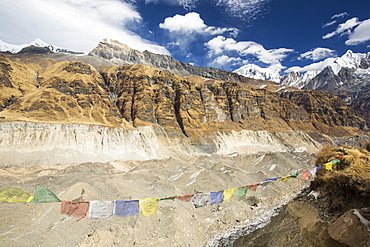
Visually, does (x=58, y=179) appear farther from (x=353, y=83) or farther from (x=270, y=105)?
(x=353, y=83)

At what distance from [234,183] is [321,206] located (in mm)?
22434

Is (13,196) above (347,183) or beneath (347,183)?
beneath

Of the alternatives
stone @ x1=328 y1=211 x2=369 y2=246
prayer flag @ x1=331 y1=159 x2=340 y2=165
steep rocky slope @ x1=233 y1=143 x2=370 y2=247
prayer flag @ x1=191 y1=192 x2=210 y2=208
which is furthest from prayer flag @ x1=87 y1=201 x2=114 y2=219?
prayer flag @ x1=331 y1=159 x2=340 y2=165

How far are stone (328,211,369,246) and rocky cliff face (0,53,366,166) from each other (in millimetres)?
47903

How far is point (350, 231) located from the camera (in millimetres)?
4512

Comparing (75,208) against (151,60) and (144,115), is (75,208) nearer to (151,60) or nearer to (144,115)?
(144,115)

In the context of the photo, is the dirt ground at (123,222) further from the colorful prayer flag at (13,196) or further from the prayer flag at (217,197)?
the colorful prayer flag at (13,196)

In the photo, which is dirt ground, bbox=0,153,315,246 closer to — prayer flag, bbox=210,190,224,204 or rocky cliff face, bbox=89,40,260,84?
prayer flag, bbox=210,190,224,204

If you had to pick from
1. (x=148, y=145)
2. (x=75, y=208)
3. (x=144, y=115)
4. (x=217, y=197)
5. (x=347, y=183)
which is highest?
(x=347, y=183)

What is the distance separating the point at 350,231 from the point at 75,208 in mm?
12804

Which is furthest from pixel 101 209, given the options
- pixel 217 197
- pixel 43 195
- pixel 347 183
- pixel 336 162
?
pixel 336 162

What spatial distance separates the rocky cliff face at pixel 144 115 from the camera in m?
48.0

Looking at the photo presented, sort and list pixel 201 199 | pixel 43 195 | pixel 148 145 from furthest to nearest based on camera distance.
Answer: pixel 148 145, pixel 201 199, pixel 43 195

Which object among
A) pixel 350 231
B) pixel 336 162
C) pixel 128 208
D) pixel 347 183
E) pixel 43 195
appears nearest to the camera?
pixel 350 231
